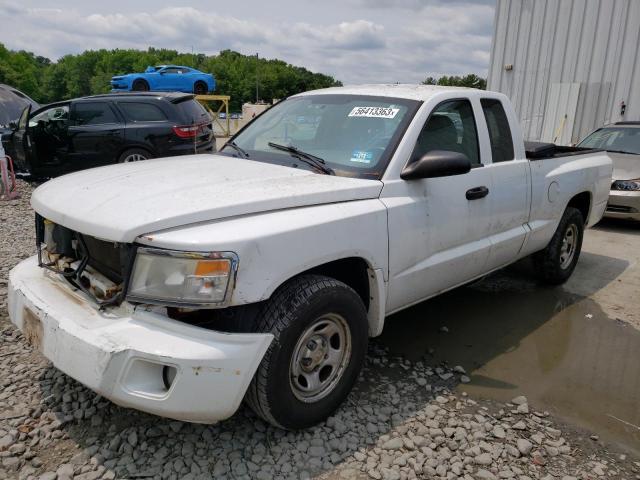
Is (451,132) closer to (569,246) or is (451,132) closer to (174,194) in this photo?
(174,194)

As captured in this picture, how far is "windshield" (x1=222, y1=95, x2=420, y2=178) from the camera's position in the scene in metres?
3.26

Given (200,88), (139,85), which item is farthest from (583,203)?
(139,85)

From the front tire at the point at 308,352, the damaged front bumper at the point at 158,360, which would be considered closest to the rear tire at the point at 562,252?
the front tire at the point at 308,352

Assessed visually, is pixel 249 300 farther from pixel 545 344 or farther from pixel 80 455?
pixel 545 344

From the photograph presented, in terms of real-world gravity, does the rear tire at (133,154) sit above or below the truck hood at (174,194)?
below

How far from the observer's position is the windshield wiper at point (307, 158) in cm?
323

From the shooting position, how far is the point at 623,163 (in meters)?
8.00

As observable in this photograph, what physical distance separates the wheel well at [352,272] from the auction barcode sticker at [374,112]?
1022 mm

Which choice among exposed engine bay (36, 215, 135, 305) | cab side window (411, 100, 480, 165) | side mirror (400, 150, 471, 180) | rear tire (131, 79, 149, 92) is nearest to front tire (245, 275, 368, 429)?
exposed engine bay (36, 215, 135, 305)

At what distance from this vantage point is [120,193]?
8.74 feet

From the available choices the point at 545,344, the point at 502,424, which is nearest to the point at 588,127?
the point at 545,344

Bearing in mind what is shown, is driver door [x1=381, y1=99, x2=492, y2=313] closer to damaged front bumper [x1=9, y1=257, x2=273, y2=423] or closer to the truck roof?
the truck roof

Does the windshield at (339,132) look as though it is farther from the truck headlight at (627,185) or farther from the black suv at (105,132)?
the black suv at (105,132)

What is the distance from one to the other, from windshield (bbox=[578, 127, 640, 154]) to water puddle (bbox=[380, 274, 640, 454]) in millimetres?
4538
